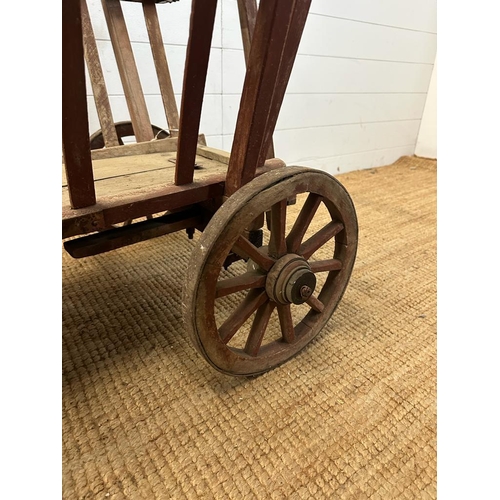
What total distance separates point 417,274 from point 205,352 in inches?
34.9

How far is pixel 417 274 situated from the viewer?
4.33 feet

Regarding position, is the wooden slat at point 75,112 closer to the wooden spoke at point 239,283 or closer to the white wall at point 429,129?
the wooden spoke at point 239,283

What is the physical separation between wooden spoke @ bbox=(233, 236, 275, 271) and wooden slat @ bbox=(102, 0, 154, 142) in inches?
25.2

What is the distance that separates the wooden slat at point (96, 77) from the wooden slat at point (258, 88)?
1.75 ft

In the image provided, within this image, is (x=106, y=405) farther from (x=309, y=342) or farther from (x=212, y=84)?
(x=212, y=84)

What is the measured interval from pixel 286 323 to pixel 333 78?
1.86 metres

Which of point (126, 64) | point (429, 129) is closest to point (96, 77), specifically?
point (126, 64)

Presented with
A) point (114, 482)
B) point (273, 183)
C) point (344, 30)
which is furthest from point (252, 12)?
point (344, 30)

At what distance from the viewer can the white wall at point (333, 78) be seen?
5.47ft

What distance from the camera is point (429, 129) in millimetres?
2928

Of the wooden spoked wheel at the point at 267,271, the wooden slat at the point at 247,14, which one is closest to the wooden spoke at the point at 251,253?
the wooden spoked wheel at the point at 267,271

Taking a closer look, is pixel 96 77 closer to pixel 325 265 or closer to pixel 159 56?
pixel 159 56

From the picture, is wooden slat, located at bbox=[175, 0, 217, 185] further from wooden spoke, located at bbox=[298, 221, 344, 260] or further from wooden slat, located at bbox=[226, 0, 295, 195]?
wooden spoke, located at bbox=[298, 221, 344, 260]

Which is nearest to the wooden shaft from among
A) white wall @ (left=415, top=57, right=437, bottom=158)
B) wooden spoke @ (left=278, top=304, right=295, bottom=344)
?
wooden spoke @ (left=278, top=304, right=295, bottom=344)
